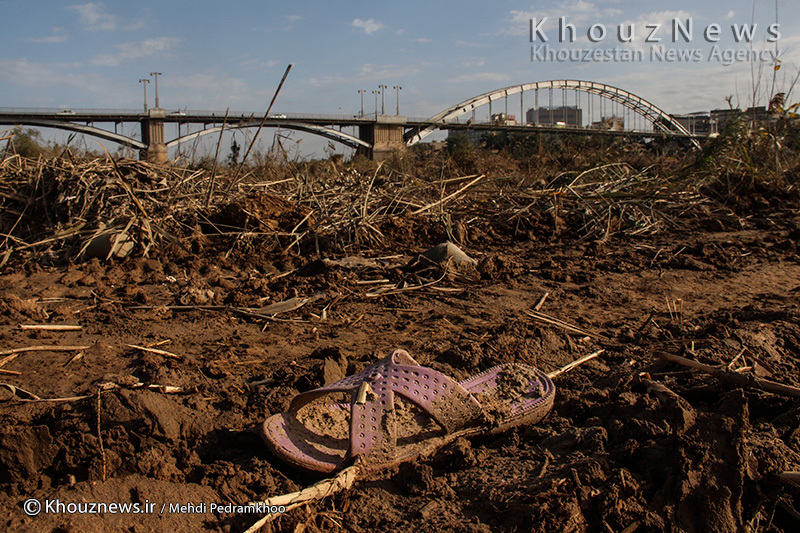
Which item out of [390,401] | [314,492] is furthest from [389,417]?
[314,492]

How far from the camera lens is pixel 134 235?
14.4 feet

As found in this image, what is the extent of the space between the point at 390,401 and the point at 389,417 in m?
0.05

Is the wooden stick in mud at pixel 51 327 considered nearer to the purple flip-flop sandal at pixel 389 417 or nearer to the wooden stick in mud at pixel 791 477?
the purple flip-flop sandal at pixel 389 417

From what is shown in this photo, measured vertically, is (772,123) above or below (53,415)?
above

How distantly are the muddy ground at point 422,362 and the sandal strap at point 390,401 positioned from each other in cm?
10

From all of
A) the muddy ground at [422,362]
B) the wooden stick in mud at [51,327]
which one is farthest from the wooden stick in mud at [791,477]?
the wooden stick in mud at [51,327]

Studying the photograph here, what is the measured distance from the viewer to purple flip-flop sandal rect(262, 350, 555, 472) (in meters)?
Result: 1.56

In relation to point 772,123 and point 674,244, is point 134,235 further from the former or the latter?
point 772,123

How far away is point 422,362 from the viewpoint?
2.29m

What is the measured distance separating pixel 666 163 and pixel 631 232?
3.50 meters

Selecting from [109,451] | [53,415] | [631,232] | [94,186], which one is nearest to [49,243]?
[94,186]

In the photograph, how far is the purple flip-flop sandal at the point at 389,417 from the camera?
156 cm

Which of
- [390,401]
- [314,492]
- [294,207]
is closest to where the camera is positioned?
[314,492]

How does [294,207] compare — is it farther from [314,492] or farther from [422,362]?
[314,492]
